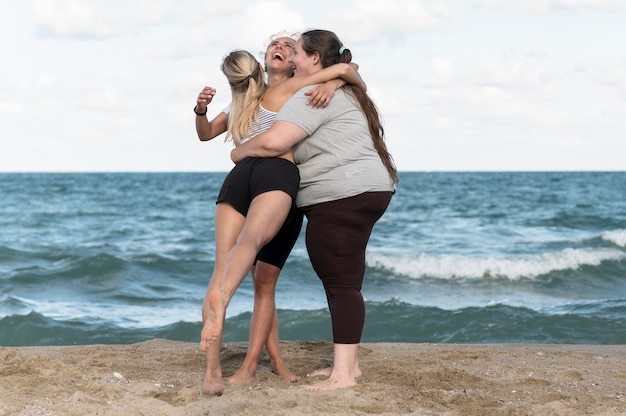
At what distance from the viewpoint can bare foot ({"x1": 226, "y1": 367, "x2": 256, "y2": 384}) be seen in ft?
13.4

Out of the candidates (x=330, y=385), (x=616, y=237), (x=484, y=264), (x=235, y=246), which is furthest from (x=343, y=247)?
(x=616, y=237)

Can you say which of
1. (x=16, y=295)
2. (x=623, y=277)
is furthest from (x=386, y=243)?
(x=16, y=295)

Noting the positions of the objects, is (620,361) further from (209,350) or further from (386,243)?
(386,243)

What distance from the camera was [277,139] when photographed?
3.77m

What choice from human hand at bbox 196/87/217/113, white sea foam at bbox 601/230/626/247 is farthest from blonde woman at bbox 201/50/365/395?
white sea foam at bbox 601/230/626/247

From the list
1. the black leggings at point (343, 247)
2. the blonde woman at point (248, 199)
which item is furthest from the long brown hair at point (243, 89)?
the black leggings at point (343, 247)

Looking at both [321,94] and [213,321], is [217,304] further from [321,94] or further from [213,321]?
A: [321,94]

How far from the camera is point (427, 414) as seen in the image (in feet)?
11.5

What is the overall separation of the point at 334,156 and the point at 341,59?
1.79 feet

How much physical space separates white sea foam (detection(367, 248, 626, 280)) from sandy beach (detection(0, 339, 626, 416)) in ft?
22.3

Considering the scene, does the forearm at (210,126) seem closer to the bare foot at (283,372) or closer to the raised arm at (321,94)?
the raised arm at (321,94)

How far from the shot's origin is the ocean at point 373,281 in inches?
313

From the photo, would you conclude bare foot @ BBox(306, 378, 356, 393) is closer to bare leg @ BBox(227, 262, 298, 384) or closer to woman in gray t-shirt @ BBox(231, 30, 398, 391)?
woman in gray t-shirt @ BBox(231, 30, 398, 391)

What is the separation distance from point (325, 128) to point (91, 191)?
1344 inches
